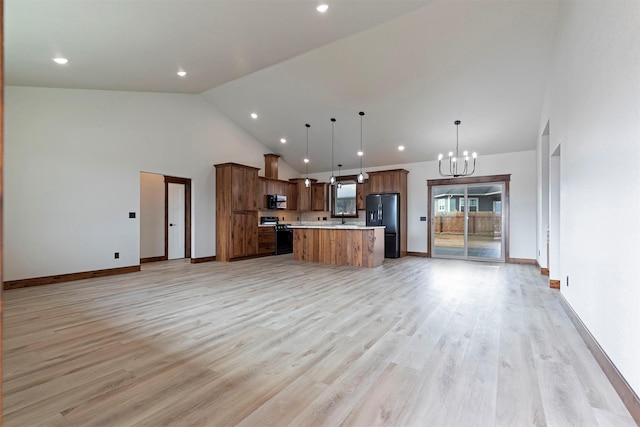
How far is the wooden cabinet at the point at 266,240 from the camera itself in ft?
27.6

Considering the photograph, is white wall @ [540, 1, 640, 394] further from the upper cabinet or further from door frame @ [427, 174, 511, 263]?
the upper cabinet

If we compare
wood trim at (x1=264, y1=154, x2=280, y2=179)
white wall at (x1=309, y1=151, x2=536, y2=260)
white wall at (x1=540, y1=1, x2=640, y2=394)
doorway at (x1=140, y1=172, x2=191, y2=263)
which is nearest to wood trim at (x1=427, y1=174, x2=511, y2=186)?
white wall at (x1=309, y1=151, x2=536, y2=260)

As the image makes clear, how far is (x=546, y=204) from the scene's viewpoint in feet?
18.3

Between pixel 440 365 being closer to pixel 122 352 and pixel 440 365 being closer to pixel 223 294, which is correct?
pixel 122 352

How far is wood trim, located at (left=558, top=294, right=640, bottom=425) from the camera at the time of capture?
5.67 feet

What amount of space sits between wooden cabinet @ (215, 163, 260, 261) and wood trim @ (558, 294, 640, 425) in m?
6.56

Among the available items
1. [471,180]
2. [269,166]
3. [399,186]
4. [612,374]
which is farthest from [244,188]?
[612,374]

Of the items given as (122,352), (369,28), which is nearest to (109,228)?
(122,352)

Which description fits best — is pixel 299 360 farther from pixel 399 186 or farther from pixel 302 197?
pixel 302 197

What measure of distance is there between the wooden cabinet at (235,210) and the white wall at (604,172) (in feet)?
20.9

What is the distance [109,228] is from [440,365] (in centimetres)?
601

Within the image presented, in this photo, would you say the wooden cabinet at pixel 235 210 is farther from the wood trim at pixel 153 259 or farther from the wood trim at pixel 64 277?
the wood trim at pixel 64 277

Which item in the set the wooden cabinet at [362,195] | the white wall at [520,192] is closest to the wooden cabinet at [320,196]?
the wooden cabinet at [362,195]

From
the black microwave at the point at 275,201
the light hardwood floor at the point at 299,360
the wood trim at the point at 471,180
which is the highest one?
the wood trim at the point at 471,180
